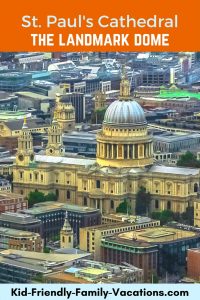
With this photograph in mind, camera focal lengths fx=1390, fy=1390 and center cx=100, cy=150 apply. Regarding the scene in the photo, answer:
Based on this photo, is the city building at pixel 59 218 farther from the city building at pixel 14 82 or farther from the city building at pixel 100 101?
the city building at pixel 14 82

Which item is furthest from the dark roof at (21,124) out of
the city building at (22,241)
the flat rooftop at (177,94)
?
the city building at (22,241)

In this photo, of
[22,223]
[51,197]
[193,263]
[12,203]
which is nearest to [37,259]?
[193,263]

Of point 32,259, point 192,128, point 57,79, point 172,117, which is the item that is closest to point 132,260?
point 32,259

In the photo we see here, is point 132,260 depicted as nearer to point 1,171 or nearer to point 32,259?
point 32,259

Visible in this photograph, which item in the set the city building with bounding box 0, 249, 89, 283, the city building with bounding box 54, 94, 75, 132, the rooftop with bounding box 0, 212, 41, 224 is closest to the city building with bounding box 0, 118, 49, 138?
the city building with bounding box 54, 94, 75, 132

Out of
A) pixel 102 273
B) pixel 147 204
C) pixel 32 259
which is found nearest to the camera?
pixel 102 273

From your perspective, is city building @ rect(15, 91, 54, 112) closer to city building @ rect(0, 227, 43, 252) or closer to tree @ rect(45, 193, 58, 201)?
tree @ rect(45, 193, 58, 201)

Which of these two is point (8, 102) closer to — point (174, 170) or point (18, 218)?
point (174, 170)
